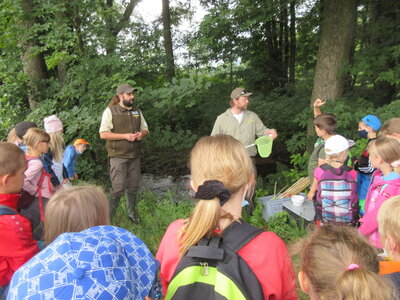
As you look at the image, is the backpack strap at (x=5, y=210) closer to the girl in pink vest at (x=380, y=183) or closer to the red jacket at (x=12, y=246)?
the red jacket at (x=12, y=246)

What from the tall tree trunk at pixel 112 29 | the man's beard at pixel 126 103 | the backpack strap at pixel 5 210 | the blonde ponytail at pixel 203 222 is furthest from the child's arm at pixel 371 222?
the tall tree trunk at pixel 112 29

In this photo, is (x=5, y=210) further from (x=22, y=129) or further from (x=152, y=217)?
(x=152, y=217)

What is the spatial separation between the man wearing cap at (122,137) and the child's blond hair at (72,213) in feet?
8.29

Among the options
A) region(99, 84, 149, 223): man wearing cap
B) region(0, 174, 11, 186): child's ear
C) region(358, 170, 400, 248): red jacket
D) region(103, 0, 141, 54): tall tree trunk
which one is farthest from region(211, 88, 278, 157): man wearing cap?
region(0, 174, 11, 186): child's ear

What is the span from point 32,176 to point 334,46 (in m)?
5.02

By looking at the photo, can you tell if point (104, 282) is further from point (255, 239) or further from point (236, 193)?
point (236, 193)

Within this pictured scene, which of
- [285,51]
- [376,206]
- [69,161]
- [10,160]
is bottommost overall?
[376,206]

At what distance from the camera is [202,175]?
4.83ft

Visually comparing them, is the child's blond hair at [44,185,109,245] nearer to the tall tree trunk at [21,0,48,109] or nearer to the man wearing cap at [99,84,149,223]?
the man wearing cap at [99,84,149,223]

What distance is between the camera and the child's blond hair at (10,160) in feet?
6.66

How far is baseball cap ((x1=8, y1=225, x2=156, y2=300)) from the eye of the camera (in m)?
0.88

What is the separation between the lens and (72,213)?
1.55 m

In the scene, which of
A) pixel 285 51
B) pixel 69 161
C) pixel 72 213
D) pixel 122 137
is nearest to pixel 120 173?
pixel 122 137

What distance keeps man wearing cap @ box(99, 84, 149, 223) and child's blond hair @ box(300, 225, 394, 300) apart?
10.7ft
